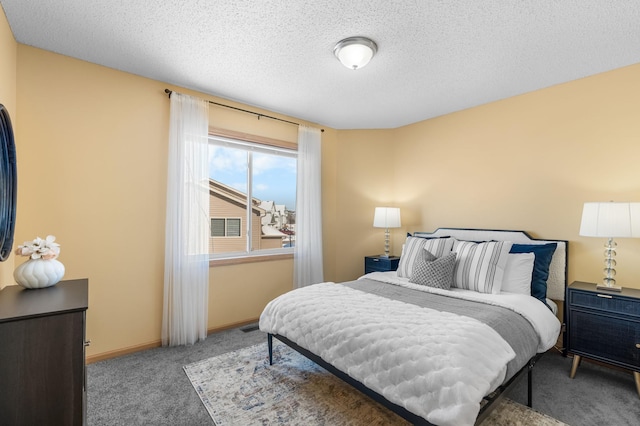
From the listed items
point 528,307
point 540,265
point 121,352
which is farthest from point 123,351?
point 540,265

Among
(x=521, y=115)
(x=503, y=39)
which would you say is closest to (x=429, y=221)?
(x=521, y=115)

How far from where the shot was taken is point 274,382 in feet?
7.53

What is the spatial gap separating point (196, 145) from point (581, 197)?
12.5ft

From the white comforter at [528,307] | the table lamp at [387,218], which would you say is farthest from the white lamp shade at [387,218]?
the white comforter at [528,307]

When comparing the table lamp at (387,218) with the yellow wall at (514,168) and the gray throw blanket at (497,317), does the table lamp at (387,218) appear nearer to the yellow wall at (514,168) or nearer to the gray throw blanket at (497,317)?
the yellow wall at (514,168)

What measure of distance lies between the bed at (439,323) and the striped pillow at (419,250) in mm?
11

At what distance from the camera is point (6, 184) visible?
6.27ft

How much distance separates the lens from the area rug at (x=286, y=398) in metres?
1.88

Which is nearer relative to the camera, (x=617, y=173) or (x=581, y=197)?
(x=617, y=173)

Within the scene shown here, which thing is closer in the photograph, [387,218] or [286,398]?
[286,398]

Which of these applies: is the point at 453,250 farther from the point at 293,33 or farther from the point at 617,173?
the point at 293,33

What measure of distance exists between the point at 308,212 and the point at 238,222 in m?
0.91

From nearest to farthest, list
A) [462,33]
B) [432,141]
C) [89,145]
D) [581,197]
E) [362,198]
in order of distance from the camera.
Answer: [462,33], [89,145], [581,197], [432,141], [362,198]

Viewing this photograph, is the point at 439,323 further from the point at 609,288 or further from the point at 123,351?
Answer: the point at 123,351
